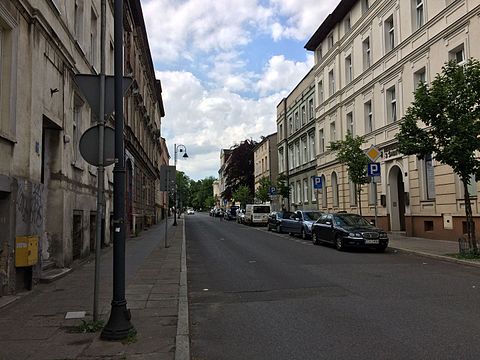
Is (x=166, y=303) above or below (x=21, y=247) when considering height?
below

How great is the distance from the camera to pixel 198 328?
6738mm

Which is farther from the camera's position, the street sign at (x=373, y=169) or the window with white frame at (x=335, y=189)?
the window with white frame at (x=335, y=189)

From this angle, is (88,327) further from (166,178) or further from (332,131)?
(332,131)

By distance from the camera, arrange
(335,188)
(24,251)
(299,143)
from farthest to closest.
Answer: (299,143) < (335,188) < (24,251)

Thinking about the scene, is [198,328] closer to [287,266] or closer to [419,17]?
[287,266]

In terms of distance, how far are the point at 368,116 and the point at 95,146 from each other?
25.0 m

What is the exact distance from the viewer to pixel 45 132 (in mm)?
12344

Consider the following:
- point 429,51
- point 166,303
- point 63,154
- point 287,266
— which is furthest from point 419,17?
point 166,303

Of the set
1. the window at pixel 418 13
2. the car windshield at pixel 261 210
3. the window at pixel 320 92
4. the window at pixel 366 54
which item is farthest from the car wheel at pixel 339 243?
the car windshield at pixel 261 210

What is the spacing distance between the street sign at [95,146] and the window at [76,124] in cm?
809

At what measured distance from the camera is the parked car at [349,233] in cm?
1734

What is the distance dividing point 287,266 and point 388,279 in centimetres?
334

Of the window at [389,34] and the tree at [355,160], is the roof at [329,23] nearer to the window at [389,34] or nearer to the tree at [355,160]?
the window at [389,34]

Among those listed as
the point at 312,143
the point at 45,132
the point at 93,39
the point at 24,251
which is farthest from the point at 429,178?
the point at 312,143
